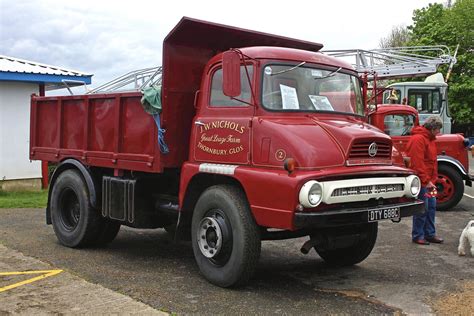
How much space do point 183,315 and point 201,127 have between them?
223 cm

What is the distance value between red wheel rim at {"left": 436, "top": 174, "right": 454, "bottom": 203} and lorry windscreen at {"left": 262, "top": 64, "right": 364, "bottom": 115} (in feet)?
19.9

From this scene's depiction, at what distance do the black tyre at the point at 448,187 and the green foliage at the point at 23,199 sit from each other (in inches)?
346

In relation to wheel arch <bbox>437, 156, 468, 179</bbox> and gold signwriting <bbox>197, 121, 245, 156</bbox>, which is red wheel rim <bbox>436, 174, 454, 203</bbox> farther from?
gold signwriting <bbox>197, 121, 245, 156</bbox>

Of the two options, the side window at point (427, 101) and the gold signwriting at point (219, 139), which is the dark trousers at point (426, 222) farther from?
the side window at point (427, 101)

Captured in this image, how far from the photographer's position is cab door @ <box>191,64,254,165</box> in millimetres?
5760

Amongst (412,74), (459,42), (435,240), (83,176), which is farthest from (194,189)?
(459,42)

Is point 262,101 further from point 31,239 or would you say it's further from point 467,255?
point 31,239

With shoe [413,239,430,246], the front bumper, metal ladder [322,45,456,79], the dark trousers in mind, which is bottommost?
shoe [413,239,430,246]

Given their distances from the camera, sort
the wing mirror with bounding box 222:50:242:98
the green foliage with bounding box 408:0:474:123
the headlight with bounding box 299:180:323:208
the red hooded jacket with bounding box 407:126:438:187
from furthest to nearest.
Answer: the green foliage with bounding box 408:0:474:123 < the red hooded jacket with bounding box 407:126:438:187 < the wing mirror with bounding box 222:50:242:98 < the headlight with bounding box 299:180:323:208

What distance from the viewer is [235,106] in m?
6.00

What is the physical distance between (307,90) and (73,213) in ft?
13.8

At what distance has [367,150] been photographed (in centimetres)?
559

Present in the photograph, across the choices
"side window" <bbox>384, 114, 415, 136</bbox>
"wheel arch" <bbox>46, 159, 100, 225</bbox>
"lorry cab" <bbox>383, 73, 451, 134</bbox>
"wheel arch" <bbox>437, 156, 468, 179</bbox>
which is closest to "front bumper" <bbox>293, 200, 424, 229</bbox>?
"wheel arch" <bbox>46, 159, 100, 225</bbox>

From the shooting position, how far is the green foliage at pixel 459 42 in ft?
106
